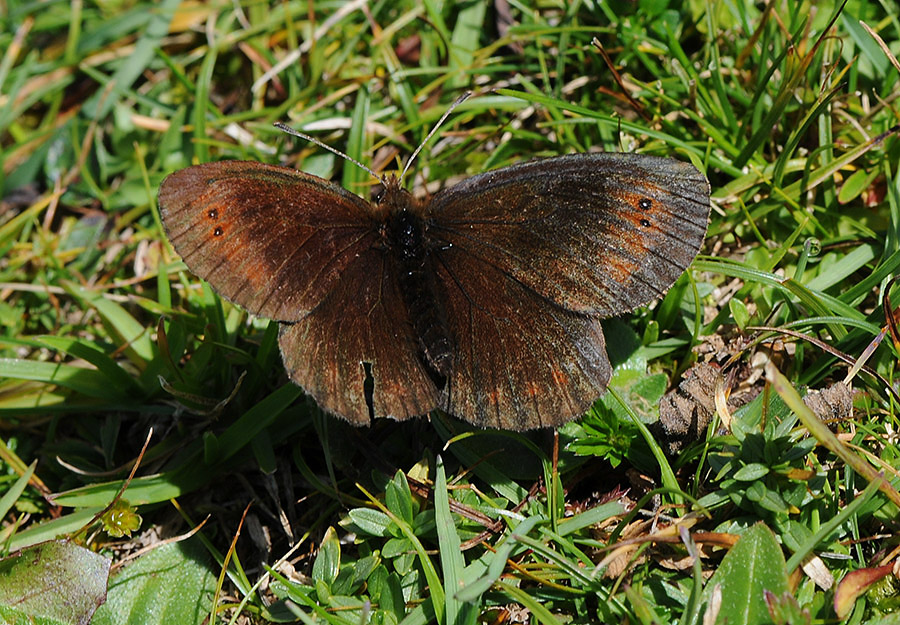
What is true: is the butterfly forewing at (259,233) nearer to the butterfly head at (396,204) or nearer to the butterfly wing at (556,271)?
the butterfly head at (396,204)

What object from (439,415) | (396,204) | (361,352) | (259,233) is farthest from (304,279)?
(439,415)

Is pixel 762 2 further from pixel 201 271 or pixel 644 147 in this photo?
pixel 201 271

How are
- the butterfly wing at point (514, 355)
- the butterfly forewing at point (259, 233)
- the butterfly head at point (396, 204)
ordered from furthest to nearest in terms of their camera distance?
1. the butterfly head at point (396, 204)
2. the butterfly forewing at point (259, 233)
3. the butterfly wing at point (514, 355)

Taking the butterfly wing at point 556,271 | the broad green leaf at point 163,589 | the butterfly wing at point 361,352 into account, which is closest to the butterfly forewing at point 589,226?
the butterfly wing at point 556,271

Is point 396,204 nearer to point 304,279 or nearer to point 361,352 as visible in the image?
point 304,279

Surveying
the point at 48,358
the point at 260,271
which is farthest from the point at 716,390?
the point at 48,358

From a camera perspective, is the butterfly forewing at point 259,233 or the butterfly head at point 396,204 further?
the butterfly head at point 396,204

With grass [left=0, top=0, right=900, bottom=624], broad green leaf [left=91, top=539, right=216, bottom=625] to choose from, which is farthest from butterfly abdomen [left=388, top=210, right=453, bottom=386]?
broad green leaf [left=91, top=539, right=216, bottom=625]
